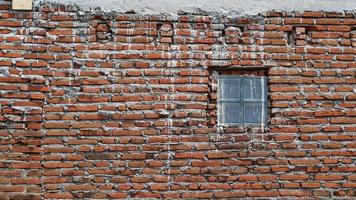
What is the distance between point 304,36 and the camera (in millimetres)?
4902

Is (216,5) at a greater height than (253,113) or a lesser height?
greater

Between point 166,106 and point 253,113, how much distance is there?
2.96 ft

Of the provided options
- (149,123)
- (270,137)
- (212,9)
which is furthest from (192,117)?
(212,9)

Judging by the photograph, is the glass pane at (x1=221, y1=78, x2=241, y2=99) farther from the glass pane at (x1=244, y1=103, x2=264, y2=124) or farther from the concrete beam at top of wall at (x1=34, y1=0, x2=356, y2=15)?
the concrete beam at top of wall at (x1=34, y1=0, x2=356, y2=15)

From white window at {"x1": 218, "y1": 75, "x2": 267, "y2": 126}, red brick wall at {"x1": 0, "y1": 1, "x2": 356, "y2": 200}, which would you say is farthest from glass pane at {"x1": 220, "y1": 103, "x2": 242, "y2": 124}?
red brick wall at {"x1": 0, "y1": 1, "x2": 356, "y2": 200}

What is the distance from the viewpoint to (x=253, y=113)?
4895 mm

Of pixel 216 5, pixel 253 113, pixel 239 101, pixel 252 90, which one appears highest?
pixel 216 5

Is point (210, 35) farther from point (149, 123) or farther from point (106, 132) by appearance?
point (106, 132)

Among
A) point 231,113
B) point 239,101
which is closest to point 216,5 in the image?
point 239,101

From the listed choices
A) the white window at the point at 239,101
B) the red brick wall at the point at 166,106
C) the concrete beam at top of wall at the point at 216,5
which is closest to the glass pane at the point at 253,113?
the white window at the point at 239,101

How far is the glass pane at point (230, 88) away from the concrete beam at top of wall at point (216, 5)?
69cm

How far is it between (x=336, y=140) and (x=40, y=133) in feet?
9.61

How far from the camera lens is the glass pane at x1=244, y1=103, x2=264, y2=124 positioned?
489cm

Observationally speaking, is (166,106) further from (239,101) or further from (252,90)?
(252,90)
